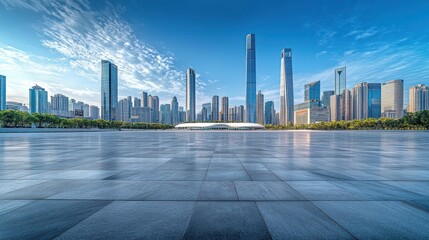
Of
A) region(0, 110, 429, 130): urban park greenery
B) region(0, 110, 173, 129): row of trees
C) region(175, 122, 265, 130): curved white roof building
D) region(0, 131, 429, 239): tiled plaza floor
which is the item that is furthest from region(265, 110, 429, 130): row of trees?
region(0, 110, 173, 129): row of trees

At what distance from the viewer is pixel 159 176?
716cm

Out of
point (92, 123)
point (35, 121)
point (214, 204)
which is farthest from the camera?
point (92, 123)

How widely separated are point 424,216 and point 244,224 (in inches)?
168

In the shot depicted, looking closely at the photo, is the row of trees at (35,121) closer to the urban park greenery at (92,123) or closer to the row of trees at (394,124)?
the urban park greenery at (92,123)

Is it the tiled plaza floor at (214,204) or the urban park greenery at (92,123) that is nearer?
the tiled plaza floor at (214,204)

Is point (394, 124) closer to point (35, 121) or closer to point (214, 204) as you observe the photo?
point (214, 204)

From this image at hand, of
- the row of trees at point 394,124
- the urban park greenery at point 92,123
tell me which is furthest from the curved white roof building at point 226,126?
the row of trees at point 394,124

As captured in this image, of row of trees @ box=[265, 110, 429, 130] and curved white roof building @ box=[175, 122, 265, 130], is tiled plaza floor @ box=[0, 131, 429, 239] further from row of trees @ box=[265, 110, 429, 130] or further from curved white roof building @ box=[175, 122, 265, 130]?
curved white roof building @ box=[175, 122, 265, 130]

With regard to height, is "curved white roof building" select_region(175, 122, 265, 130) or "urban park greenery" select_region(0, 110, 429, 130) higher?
"urban park greenery" select_region(0, 110, 429, 130)

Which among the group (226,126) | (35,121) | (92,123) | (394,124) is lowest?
(226,126)

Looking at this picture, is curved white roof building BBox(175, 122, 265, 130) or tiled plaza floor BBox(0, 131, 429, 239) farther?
curved white roof building BBox(175, 122, 265, 130)

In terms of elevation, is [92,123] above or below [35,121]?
below

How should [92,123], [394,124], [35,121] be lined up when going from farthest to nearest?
[92,123], [394,124], [35,121]

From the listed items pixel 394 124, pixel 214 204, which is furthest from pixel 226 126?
pixel 214 204
